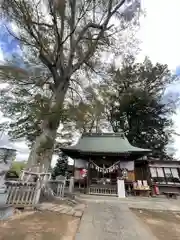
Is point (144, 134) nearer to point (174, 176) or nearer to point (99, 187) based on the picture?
point (174, 176)

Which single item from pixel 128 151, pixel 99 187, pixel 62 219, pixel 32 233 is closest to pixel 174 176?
pixel 128 151

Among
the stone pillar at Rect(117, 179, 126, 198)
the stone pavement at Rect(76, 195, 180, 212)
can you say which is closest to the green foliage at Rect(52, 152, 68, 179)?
the stone pillar at Rect(117, 179, 126, 198)

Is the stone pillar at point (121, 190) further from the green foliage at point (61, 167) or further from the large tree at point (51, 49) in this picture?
the green foliage at point (61, 167)

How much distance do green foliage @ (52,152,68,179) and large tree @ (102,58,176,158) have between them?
7670 mm

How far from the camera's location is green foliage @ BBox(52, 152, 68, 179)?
52.3ft

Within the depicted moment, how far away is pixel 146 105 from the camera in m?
16.5

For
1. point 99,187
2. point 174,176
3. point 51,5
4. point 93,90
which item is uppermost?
point 51,5

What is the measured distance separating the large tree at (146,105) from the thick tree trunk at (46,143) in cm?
1038

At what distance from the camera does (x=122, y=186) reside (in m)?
8.52

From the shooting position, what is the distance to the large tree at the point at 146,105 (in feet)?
52.6

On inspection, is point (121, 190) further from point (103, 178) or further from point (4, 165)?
point (4, 165)

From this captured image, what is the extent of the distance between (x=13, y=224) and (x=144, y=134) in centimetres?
1553

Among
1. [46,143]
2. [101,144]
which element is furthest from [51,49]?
[101,144]

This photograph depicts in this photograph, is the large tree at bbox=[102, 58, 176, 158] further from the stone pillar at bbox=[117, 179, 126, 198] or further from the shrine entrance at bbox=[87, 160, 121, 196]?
the stone pillar at bbox=[117, 179, 126, 198]
